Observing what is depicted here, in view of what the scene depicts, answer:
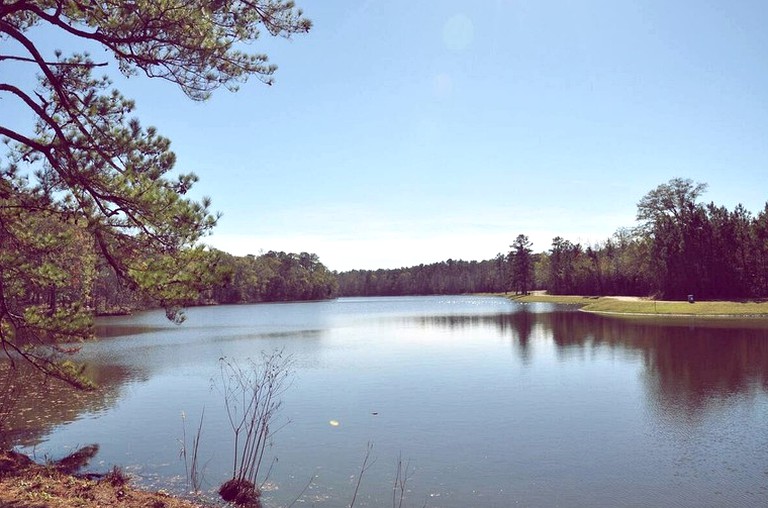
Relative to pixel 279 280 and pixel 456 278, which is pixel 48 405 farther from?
pixel 456 278

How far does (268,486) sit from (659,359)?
877 inches

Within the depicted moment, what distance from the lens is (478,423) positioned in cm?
1559

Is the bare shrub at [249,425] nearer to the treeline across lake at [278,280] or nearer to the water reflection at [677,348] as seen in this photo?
the water reflection at [677,348]

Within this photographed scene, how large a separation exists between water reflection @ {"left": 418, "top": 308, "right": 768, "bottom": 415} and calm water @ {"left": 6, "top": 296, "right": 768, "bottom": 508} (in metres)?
0.14

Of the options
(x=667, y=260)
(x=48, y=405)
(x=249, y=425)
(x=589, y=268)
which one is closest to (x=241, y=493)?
(x=249, y=425)

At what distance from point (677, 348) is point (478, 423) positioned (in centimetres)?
1960

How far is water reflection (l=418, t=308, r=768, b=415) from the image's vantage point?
18656 millimetres

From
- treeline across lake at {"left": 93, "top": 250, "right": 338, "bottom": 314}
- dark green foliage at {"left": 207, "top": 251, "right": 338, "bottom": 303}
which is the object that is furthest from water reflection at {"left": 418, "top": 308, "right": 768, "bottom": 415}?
dark green foliage at {"left": 207, "top": 251, "right": 338, "bottom": 303}

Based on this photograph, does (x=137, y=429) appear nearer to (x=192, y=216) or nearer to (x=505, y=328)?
(x=192, y=216)

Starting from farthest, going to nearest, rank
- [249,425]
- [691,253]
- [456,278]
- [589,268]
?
[456,278]
[589,268]
[691,253]
[249,425]

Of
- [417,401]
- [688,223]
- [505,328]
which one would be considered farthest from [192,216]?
[688,223]

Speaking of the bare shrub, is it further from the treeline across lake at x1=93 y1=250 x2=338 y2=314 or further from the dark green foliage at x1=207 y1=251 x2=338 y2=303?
the dark green foliage at x1=207 y1=251 x2=338 y2=303

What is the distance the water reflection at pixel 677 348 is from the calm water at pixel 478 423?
0.47 feet

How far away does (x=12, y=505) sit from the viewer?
23.9ft
